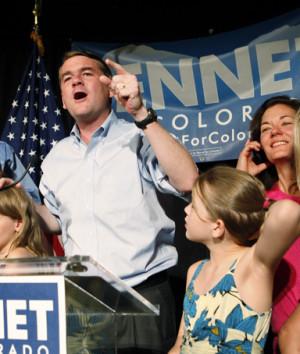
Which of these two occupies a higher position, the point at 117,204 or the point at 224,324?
the point at 117,204

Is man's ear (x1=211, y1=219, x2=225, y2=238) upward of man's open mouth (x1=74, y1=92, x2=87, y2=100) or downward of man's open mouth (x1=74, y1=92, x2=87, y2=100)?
downward

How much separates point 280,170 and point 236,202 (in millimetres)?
619

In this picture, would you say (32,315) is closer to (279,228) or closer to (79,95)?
(279,228)

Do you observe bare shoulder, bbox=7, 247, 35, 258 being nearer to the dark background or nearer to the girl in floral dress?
the girl in floral dress

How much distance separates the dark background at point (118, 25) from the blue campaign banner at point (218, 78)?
0.46ft

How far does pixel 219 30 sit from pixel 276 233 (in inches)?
88.4

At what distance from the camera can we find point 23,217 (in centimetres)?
214

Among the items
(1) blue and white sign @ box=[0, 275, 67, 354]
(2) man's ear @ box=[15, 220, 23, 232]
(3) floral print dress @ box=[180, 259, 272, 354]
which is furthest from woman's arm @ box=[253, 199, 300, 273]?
(2) man's ear @ box=[15, 220, 23, 232]

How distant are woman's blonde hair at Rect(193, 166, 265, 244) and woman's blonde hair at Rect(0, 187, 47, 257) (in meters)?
0.92

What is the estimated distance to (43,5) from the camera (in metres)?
3.44

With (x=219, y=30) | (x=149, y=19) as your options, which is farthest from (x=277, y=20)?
(x=149, y=19)

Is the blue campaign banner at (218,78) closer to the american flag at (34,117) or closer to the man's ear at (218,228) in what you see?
Result: the american flag at (34,117)

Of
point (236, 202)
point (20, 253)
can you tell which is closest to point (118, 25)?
point (20, 253)

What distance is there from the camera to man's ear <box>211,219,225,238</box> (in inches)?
62.8
